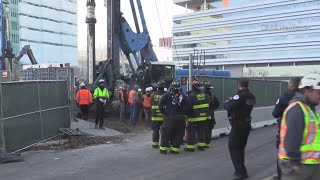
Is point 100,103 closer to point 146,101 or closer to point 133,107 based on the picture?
point 133,107

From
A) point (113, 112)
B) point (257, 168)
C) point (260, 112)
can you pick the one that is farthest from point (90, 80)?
point (257, 168)

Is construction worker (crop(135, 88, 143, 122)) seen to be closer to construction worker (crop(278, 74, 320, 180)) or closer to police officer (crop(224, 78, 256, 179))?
police officer (crop(224, 78, 256, 179))

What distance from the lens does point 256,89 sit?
19.4m

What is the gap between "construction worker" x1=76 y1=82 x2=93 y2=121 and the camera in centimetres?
1733

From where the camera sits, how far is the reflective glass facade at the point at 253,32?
299 ft

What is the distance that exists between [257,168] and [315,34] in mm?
86103

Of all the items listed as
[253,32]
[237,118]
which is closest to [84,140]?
[237,118]

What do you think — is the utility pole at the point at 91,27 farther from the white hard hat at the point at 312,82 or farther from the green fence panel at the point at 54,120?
the white hard hat at the point at 312,82

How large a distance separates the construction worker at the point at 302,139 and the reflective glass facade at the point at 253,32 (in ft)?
292

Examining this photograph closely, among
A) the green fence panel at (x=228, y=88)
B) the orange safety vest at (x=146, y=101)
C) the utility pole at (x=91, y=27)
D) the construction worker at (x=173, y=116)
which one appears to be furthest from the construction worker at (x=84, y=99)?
the construction worker at (x=173, y=116)

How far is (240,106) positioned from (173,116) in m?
3.02

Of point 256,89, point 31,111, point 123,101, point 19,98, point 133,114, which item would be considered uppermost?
point 19,98

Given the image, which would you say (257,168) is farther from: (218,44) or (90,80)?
(218,44)

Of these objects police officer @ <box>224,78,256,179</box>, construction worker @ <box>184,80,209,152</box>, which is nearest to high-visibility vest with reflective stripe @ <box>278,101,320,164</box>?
police officer @ <box>224,78,256,179</box>
